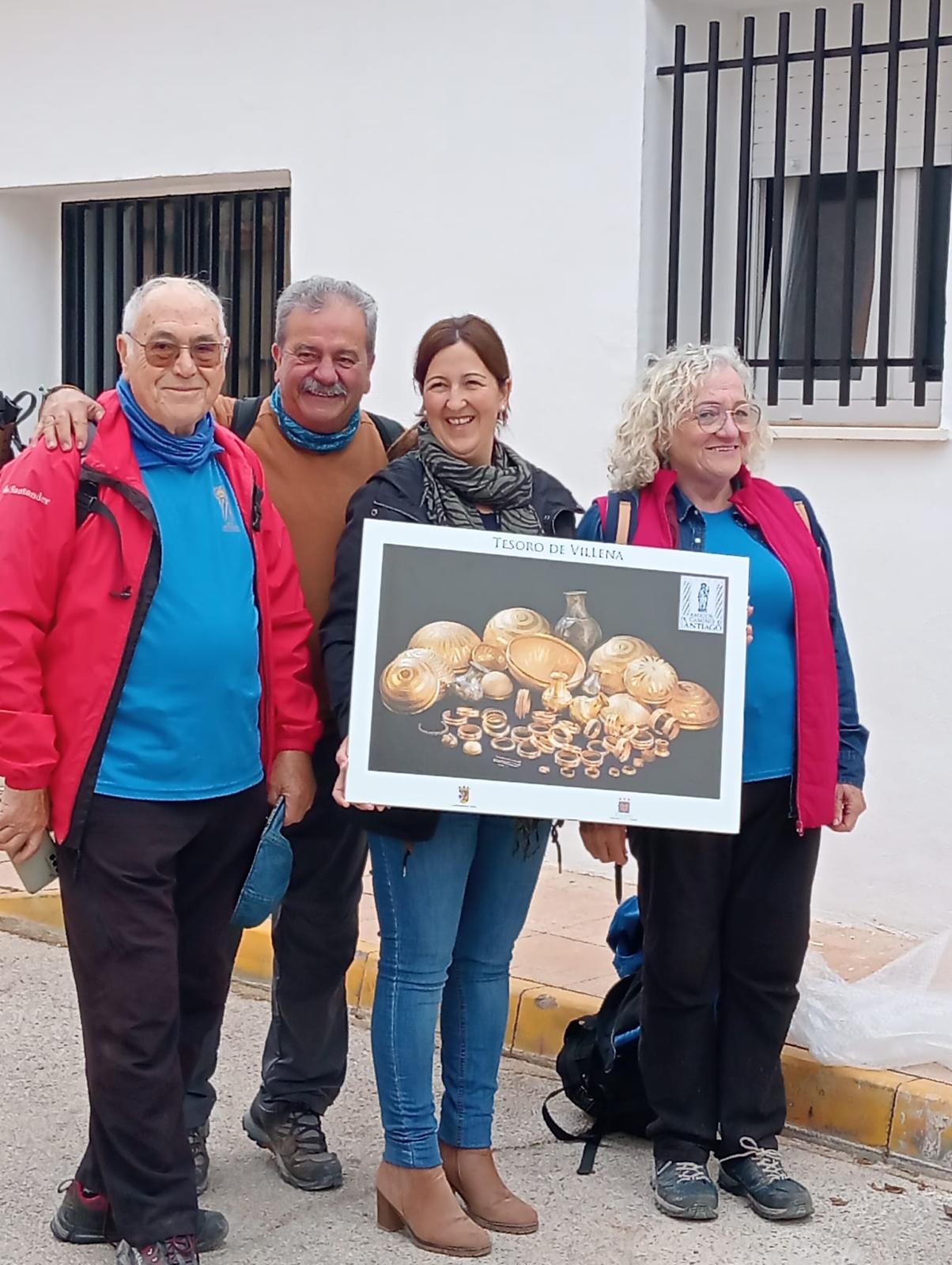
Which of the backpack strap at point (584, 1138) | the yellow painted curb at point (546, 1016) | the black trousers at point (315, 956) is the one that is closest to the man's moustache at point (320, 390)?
the black trousers at point (315, 956)

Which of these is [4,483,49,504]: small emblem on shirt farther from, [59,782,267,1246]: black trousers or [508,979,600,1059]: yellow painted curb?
[508,979,600,1059]: yellow painted curb

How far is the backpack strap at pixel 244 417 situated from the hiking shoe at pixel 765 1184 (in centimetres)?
210

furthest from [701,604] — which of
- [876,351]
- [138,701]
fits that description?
[876,351]

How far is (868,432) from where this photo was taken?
5.55 m

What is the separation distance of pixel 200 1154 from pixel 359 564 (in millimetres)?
1542

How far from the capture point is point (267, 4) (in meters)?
6.64

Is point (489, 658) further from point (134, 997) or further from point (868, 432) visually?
point (868, 432)

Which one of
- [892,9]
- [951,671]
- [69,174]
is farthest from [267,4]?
[951,671]

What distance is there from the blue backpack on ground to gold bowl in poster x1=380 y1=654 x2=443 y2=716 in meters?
1.16

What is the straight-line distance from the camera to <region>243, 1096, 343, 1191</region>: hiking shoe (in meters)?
3.95

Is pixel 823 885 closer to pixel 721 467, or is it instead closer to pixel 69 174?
pixel 721 467

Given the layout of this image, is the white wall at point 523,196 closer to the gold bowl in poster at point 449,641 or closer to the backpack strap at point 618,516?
the backpack strap at point 618,516

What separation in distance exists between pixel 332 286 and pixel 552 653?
1038mm

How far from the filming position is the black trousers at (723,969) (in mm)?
3812
